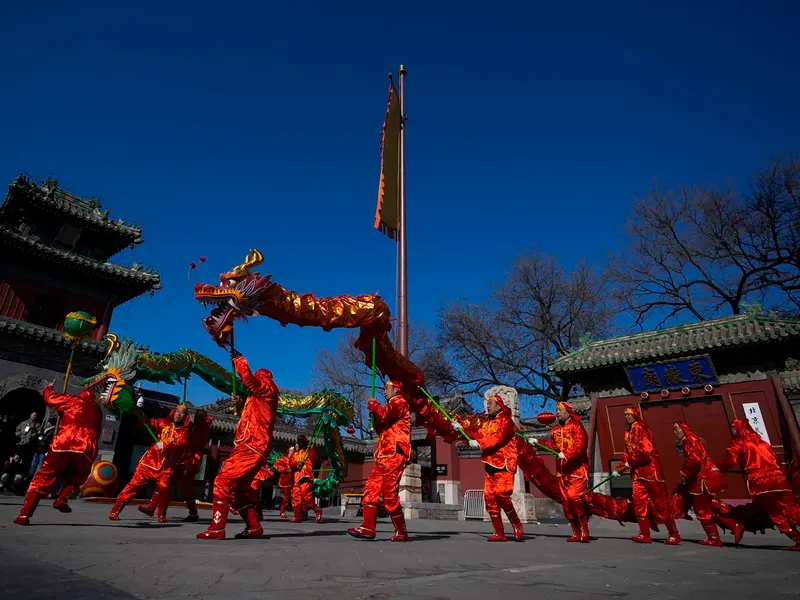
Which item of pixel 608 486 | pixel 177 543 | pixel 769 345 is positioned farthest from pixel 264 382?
pixel 769 345

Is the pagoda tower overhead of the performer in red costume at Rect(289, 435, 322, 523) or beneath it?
overhead

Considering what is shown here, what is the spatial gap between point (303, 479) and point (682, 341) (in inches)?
422

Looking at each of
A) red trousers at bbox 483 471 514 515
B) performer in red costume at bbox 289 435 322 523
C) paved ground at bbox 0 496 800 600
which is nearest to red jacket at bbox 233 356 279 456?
paved ground at bbox 0 496 800 600

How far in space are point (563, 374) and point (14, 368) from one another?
18068 millimetres

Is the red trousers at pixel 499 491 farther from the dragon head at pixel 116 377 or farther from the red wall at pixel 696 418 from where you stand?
the red wall at pixel 696 418

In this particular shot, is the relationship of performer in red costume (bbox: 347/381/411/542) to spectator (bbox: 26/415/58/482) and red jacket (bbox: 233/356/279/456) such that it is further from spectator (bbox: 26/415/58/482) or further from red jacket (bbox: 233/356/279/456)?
spectator (bbox: 26/415/58/482)

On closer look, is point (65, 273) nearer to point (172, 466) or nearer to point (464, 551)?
point (172, 466)

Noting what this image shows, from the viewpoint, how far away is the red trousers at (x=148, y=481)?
7.14 m

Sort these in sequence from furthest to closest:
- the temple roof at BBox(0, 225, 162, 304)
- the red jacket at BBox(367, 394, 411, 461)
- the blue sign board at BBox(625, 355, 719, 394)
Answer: the temple roof at BBox(0, 225, 162, 304)
the blue sign board at BBox(625, 355, 719, 394)
the red jacket at BBox(367, 394, 411, 461)

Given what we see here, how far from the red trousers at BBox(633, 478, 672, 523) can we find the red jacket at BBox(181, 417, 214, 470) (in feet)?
23.0

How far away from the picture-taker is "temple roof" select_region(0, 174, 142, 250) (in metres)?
18.7

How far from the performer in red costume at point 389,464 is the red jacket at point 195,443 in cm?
406

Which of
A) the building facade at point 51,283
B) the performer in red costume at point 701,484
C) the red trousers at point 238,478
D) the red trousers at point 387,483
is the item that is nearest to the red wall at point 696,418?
the performer in red costume at point 701,484

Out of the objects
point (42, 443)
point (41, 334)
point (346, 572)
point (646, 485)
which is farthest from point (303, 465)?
point (41, 334)
